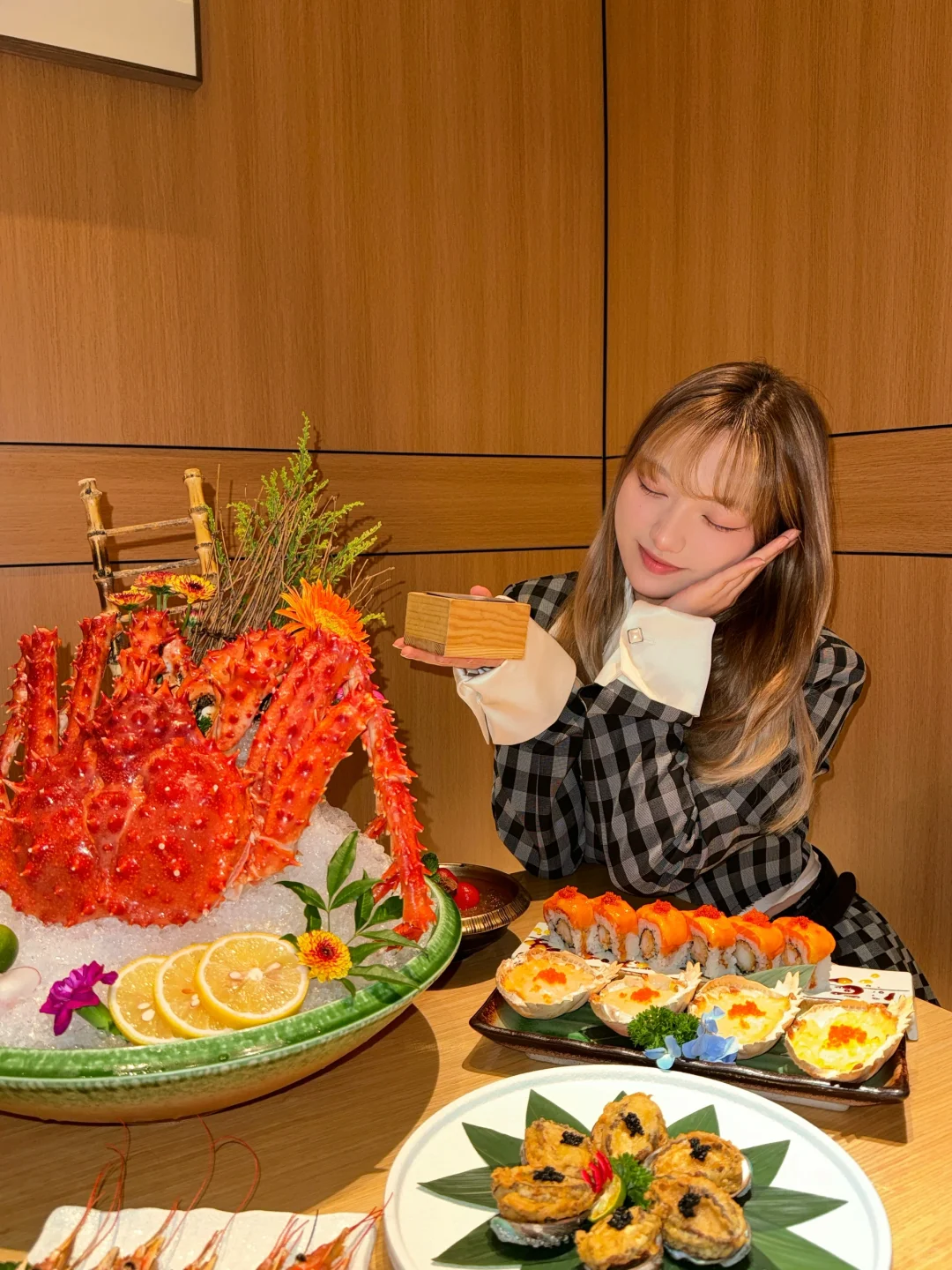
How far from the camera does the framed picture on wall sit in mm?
1685

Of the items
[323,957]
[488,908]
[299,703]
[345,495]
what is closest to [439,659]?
[299,703]

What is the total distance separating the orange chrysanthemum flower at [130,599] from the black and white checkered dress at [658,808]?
0.64m

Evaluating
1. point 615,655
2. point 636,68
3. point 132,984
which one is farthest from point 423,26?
point 132,984

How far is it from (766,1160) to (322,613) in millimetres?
666

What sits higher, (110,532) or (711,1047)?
(110,532)

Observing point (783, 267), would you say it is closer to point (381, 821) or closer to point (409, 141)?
point (409, 141)

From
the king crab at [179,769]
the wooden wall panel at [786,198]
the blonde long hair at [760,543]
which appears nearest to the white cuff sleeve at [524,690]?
the king crab at [179,769]

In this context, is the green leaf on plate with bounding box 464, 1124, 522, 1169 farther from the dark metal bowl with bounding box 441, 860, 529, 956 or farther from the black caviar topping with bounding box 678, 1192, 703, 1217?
the dark metal bowl with bounding box 441, 860, 529, 956

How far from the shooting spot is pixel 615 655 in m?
1.48

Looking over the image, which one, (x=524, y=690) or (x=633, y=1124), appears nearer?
(x=633, y=1124)

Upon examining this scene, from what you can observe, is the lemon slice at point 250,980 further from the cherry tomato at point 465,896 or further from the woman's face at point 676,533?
the woman's face at point 676,533

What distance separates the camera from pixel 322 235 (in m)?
2.13

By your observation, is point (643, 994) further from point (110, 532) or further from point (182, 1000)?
point (110, 532)

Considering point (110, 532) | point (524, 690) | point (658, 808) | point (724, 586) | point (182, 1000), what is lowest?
point (658, 808)
